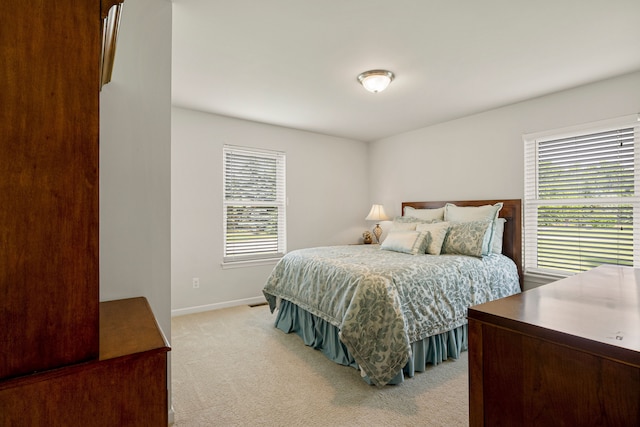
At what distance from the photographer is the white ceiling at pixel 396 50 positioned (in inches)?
76.4

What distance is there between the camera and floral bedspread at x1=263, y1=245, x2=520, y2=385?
7.05 feet

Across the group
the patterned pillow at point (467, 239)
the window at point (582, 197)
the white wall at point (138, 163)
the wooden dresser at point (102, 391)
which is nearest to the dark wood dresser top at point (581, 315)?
the wooden dresser at point (102, 391)

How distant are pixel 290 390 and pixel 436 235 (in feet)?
6.78

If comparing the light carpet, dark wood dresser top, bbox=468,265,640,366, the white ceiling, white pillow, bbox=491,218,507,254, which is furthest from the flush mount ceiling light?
the light carpet

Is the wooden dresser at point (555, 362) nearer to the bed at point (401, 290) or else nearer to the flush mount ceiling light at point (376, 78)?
the bed at point (401, 290)

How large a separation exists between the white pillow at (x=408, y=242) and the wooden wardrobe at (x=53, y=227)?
2.75m

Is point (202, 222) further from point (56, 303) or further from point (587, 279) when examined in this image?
point (587, 279)

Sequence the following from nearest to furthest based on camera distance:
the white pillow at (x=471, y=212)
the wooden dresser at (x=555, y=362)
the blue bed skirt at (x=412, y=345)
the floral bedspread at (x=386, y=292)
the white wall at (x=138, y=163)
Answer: the wooden dresser at (x=555, y=362) → the white wall at (x=138, y=163) → the floral bedspread at (x=386, y=292) → the blue bed skirt at (x=412, y=345) → the white pillow at (x=471, y=212)

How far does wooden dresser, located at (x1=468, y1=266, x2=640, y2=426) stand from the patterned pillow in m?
2.04

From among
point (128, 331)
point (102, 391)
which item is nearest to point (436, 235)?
point (128, 331)

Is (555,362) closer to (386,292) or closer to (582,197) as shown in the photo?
(386,292)

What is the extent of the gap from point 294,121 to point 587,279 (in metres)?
3.53

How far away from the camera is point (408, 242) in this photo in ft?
10.8

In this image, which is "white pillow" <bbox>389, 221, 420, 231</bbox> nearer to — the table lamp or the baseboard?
the table lamp
